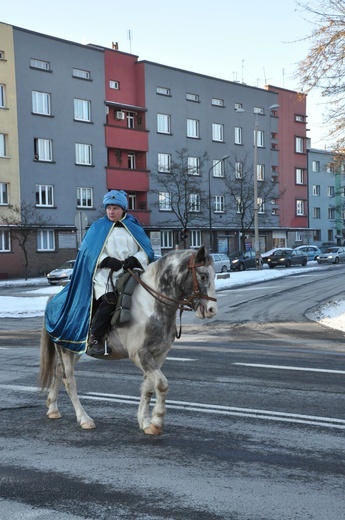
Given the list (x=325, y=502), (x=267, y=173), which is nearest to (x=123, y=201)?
(x=325, y=502)

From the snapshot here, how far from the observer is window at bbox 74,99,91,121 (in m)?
51.7

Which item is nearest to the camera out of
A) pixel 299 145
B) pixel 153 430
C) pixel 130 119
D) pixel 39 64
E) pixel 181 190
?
pixel 153 430

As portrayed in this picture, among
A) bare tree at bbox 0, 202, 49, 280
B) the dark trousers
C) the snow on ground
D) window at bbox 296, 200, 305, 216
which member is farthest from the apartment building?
the dark trousers

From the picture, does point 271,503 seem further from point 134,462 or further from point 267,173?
point 267,173

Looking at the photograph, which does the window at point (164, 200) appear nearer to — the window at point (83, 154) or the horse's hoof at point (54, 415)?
the window at point (83, 154)

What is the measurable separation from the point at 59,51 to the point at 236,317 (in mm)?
35074

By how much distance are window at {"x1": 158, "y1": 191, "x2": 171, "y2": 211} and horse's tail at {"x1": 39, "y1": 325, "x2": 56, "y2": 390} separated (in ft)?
164

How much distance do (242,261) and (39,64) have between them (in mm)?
21707

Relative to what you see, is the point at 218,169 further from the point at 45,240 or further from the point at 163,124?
the point at 45,240

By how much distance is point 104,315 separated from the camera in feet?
21.4

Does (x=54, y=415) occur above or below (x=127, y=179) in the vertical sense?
below

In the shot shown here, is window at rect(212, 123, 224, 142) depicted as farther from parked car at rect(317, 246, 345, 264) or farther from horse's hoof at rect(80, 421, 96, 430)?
horse's hoof at rect(80, 421, 96, 430)

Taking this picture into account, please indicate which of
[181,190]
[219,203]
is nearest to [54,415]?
[181,190]

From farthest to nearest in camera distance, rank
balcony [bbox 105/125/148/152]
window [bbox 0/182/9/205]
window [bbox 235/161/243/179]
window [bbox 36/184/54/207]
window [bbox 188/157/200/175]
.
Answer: window [bbox 235/161/243/179], window [bbox 188/157/200/175], balcony [bbox 105/125/148/152], window [bbox 36/184/54/207], window [bbox 0/182/9/205]
